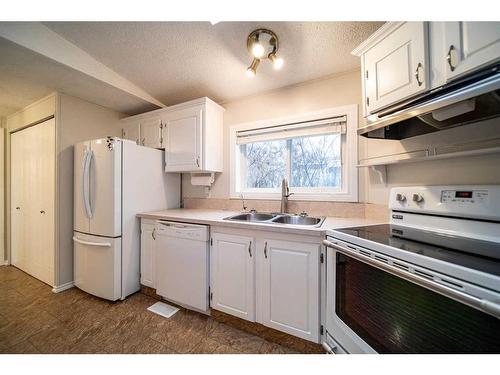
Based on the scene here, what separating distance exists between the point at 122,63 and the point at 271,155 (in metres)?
1.79

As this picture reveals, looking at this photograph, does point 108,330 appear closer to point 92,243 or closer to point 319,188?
point 92,243

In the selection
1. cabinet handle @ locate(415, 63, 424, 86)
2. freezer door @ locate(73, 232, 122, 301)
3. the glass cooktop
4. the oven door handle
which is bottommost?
freezer door @ locate(73, 232, 122, 301)

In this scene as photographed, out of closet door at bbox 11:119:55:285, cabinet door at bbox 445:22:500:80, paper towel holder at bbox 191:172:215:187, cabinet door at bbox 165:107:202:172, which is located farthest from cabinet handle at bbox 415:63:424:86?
closet door at bbox 11:119:55:285

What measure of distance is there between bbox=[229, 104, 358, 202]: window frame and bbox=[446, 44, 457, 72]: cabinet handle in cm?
80

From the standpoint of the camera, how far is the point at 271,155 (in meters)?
2.30

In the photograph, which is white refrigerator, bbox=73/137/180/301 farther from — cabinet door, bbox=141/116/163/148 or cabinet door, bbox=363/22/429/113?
cabinet door, bbox=363/22/429/113

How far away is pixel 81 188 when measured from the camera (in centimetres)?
206

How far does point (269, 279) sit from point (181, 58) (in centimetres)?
210

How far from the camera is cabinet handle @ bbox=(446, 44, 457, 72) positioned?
951 mm

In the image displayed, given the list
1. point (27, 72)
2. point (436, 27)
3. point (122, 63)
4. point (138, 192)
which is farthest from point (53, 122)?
point (436, 27)

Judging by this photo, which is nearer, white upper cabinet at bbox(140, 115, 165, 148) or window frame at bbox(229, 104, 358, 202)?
window frame at bbox(229, 104, 358, 202)

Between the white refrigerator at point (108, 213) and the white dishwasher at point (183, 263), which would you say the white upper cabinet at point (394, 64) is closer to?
the white dishwasher at point (183, 263)

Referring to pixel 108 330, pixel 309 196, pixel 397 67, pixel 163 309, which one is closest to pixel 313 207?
pixel 309 196
